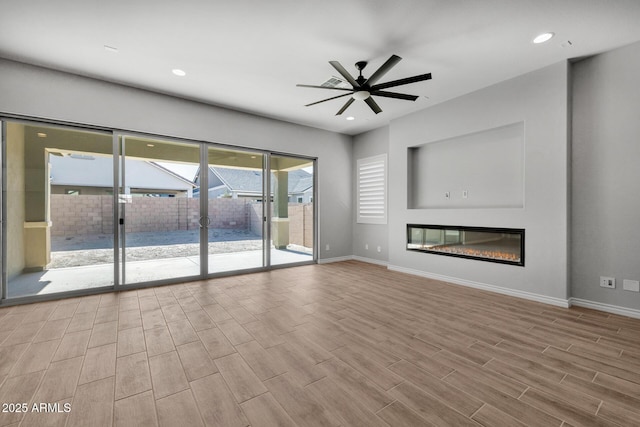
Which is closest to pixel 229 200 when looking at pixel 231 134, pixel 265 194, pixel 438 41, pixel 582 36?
pixel 265 194

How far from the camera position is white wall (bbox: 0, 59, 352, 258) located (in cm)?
331

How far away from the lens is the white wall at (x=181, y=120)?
3311 mm

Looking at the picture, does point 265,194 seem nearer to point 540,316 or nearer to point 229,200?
point 229,200

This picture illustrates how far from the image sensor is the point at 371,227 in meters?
5.99

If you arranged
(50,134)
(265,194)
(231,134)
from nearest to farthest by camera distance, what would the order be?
1. (50,134)
2. (231,134)
3. (265,194)

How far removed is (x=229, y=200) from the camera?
4867 millimetres

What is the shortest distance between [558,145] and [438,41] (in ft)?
6.52

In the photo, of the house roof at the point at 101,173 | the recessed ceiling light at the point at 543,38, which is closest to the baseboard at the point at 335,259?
the house roof at the point at 101,173

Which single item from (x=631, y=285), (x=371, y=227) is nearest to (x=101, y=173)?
(x=371, y=227)

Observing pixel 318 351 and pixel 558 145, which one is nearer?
pixel 318 351

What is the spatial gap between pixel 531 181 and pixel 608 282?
139cm

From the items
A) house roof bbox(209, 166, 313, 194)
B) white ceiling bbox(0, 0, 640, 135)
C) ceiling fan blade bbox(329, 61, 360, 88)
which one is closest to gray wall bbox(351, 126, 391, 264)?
house roof bbox(209, 166, 313, 194)

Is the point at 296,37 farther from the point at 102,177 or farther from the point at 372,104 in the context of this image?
the point at 102,177

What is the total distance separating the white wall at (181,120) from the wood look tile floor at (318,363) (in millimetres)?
2523
